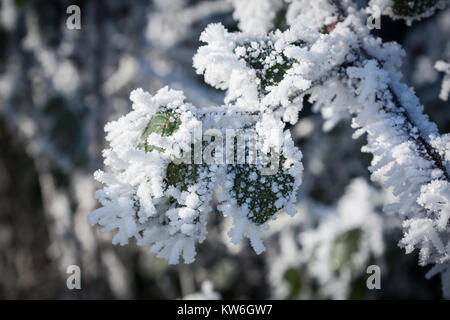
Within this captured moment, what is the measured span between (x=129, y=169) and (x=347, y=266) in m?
0.89

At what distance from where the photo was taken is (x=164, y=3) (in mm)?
1874

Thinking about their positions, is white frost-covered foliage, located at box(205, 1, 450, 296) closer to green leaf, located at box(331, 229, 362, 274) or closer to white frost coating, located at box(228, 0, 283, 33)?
white frost coating, located at box(228, 0, 283, 33)

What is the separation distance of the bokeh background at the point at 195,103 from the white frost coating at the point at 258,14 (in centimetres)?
72

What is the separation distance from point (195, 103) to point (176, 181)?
1236 millimetres

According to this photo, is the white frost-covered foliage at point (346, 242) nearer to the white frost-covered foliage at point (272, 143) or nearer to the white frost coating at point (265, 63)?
the white frost-covered foliage at point (272, 143)

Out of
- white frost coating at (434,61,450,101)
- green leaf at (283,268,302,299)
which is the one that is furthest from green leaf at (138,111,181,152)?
green leaf at (283,268,302,299)

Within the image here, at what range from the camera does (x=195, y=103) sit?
165 cm

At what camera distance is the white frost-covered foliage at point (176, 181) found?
431 millimetres

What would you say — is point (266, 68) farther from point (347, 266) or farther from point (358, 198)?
point (358, 198)

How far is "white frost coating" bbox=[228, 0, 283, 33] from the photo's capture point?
659mm

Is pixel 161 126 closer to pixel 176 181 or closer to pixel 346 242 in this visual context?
pixel 176 181

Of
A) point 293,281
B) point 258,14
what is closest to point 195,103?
point 293,281

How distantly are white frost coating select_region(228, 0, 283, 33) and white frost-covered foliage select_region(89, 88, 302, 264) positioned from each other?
28 cm
